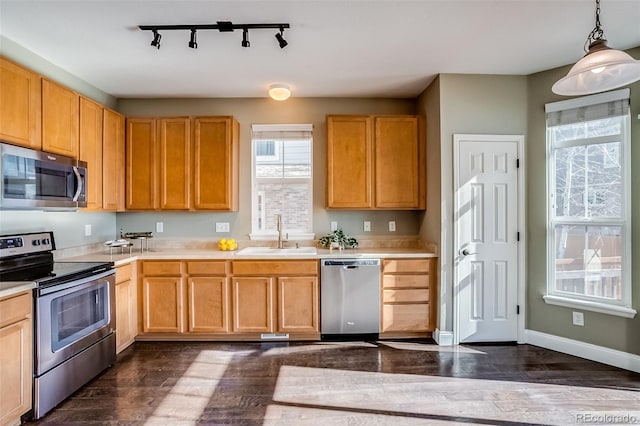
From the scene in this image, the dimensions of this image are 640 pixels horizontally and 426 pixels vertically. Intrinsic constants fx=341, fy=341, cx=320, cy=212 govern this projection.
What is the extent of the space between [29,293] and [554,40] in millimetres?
4127

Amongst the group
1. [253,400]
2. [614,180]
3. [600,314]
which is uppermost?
[614,180]

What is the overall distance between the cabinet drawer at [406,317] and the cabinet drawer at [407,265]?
1.16 ft

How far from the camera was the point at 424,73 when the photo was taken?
3.32m

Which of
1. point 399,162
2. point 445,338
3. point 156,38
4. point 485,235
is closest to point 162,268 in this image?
point 156,38

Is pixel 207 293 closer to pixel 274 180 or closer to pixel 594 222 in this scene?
pixel 274 180

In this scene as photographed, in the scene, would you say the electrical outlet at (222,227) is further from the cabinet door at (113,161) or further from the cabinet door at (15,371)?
→ the cabinet door at (15,371)

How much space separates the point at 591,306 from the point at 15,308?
428 centimetres

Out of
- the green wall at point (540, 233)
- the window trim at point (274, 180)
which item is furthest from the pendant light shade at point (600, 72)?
the window trim at point (274, 180)

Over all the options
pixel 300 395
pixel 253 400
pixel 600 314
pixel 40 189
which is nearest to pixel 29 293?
pixel 40 189

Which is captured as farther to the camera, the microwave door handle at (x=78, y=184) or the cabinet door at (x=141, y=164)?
the cabinet door at (x=141, y=164)

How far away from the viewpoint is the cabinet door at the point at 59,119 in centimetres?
265

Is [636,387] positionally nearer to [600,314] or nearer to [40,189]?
[600,314]

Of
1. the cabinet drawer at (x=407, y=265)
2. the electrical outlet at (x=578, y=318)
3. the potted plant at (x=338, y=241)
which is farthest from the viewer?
the potted plant at (x=338, y=241)

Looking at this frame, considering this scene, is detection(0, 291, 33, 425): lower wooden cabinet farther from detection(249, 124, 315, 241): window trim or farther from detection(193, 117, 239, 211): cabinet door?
detection(249, 124, 315, 241): window trim
